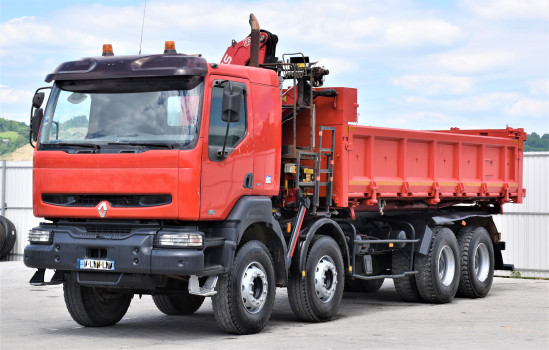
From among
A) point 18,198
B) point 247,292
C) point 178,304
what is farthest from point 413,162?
point 18,198

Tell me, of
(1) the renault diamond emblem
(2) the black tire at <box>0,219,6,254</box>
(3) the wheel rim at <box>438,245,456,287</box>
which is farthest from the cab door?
(2) the black tire at <box>0,219,6,254</box>

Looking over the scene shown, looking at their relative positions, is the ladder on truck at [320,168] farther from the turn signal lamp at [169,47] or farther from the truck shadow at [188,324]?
the turn signal lamp at [169,47]

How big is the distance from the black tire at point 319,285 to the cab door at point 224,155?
5.56ft

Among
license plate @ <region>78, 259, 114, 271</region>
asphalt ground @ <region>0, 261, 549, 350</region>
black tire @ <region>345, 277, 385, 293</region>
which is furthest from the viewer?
black tire @ <region>345, 277, 385, 293</region>

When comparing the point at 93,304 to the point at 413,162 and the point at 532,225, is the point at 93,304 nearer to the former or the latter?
the point at 413,162

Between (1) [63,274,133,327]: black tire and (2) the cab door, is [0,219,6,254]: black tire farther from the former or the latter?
(2) the cab door

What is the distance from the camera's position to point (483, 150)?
17125 millimetres

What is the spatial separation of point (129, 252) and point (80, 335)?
1.55m

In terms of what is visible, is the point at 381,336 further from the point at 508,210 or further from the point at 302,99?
the point at 508,210

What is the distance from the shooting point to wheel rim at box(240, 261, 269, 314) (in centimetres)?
1140

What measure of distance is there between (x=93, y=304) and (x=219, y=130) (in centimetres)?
308

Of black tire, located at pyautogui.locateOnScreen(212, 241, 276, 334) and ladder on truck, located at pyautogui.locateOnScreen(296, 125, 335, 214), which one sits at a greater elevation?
ladder on truck, located at pyautogui.locateOnScreen(296, 125, 335, 214)

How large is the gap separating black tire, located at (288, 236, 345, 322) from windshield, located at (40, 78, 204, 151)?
9.52 feet

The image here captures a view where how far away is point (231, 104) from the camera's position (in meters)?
10.7
